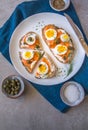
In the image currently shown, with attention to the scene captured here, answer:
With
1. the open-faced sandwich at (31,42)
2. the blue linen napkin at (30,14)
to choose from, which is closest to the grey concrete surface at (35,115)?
the blue linen napkin at (30,14)

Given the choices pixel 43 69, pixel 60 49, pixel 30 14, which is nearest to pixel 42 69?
pixel 43 69

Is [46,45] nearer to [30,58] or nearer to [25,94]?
[30,58]

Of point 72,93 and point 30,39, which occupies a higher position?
point 30,39

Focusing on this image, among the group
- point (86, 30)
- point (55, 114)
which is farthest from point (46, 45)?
point (55, 114)

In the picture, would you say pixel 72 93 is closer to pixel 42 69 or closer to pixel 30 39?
pixel 42 69

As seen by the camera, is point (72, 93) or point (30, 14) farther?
point (30, 14)

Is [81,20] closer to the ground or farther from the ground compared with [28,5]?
closer to the ground

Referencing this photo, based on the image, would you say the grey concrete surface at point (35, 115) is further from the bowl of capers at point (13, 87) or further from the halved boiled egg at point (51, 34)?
the halved boiled egg at point (51, 34)
